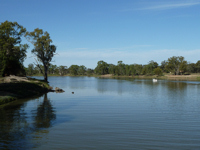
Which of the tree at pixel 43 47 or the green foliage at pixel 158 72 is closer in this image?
the tree at pixel 43 47

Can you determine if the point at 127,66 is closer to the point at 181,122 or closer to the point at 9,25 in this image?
the point at 9,25

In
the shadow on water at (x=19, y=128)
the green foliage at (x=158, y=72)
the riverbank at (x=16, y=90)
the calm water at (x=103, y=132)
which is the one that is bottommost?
the calm water at (x=103, y=132)

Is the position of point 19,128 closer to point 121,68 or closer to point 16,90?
point 16,90

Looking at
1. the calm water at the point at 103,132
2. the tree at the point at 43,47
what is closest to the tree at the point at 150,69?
the tree at the point at 43,47

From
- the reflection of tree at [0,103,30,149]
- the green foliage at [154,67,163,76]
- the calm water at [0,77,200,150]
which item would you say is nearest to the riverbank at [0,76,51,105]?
the reflection of tree at [0,103,30,149]

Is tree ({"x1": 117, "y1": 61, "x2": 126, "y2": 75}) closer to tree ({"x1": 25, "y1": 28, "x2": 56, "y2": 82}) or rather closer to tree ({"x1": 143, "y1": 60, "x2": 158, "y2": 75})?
tree ({"x1": 143, "y1": 60, "x2": 158, "y2": 75})

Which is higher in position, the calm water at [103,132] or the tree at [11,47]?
the tree at [11,47]

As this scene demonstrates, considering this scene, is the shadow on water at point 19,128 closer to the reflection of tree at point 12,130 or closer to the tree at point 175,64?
the reflection of tree at point 12,130

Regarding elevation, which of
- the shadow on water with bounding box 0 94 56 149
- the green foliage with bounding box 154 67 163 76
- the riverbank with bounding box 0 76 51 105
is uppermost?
the green foliage with bounding box 154 67 163 76

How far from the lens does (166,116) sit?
62.9 ft

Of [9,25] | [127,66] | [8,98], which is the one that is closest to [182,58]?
[127,66]

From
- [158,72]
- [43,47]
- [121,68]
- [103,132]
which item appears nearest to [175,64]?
[158,72]

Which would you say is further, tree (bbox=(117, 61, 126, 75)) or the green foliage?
tree (bbox=(117, 61, 126, 75))

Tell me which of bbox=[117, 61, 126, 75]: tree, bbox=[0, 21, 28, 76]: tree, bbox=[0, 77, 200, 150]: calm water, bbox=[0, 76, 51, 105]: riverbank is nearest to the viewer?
bbox=[0, 77, 200, 150]: calm water
